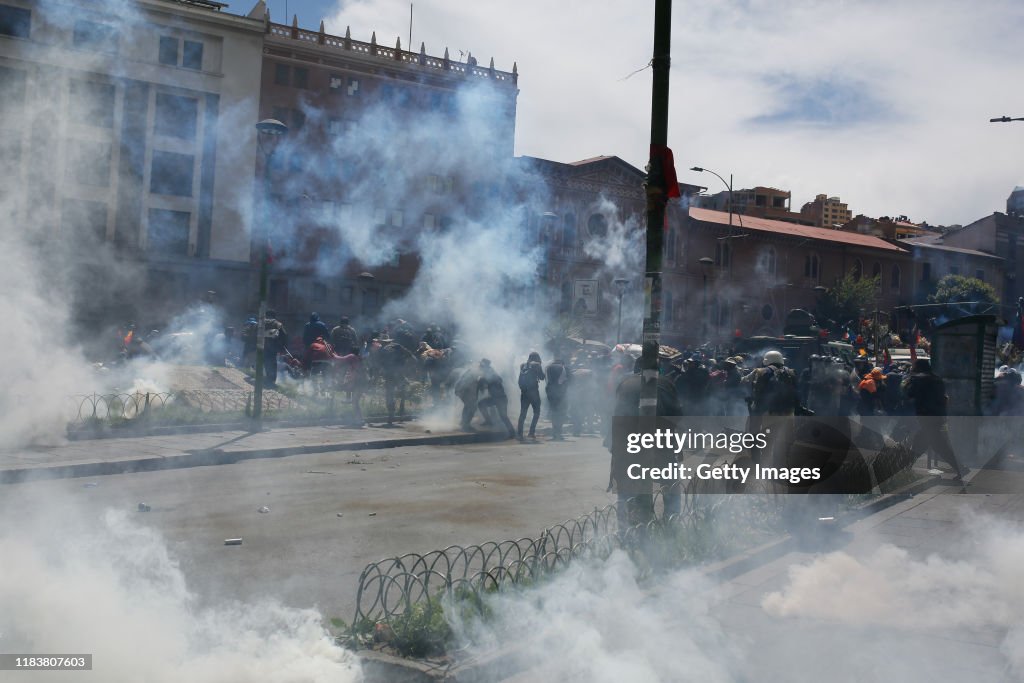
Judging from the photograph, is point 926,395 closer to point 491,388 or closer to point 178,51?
point 491,388

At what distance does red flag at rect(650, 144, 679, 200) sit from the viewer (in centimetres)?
580

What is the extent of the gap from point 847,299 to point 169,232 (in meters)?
35.7

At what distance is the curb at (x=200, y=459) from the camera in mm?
9164

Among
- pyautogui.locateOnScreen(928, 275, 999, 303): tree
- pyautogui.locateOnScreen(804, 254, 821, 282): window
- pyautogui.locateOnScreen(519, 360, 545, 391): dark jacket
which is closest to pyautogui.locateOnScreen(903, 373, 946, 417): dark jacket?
pyautogui.locateOnScreen(519, 360, 545, 391): dark jacket

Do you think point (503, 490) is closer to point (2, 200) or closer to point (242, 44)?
point (2, 200)

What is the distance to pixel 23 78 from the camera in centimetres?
1041

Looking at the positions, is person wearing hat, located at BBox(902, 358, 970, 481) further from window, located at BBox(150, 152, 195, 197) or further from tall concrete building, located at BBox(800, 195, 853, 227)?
tall concrete building, located at BBox(800, 195, 853, 227)

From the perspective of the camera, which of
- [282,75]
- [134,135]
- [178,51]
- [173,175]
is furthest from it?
[282,75]

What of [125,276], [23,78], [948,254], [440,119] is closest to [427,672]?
[23,78]

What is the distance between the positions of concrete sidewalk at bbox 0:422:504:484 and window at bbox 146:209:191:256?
14151 mm

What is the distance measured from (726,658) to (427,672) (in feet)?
5.75

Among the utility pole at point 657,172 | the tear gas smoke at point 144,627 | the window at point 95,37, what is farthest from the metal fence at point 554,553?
the window at point 95,37

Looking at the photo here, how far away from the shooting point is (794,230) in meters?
48.0

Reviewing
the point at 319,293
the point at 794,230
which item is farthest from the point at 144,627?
the point at 794,230
